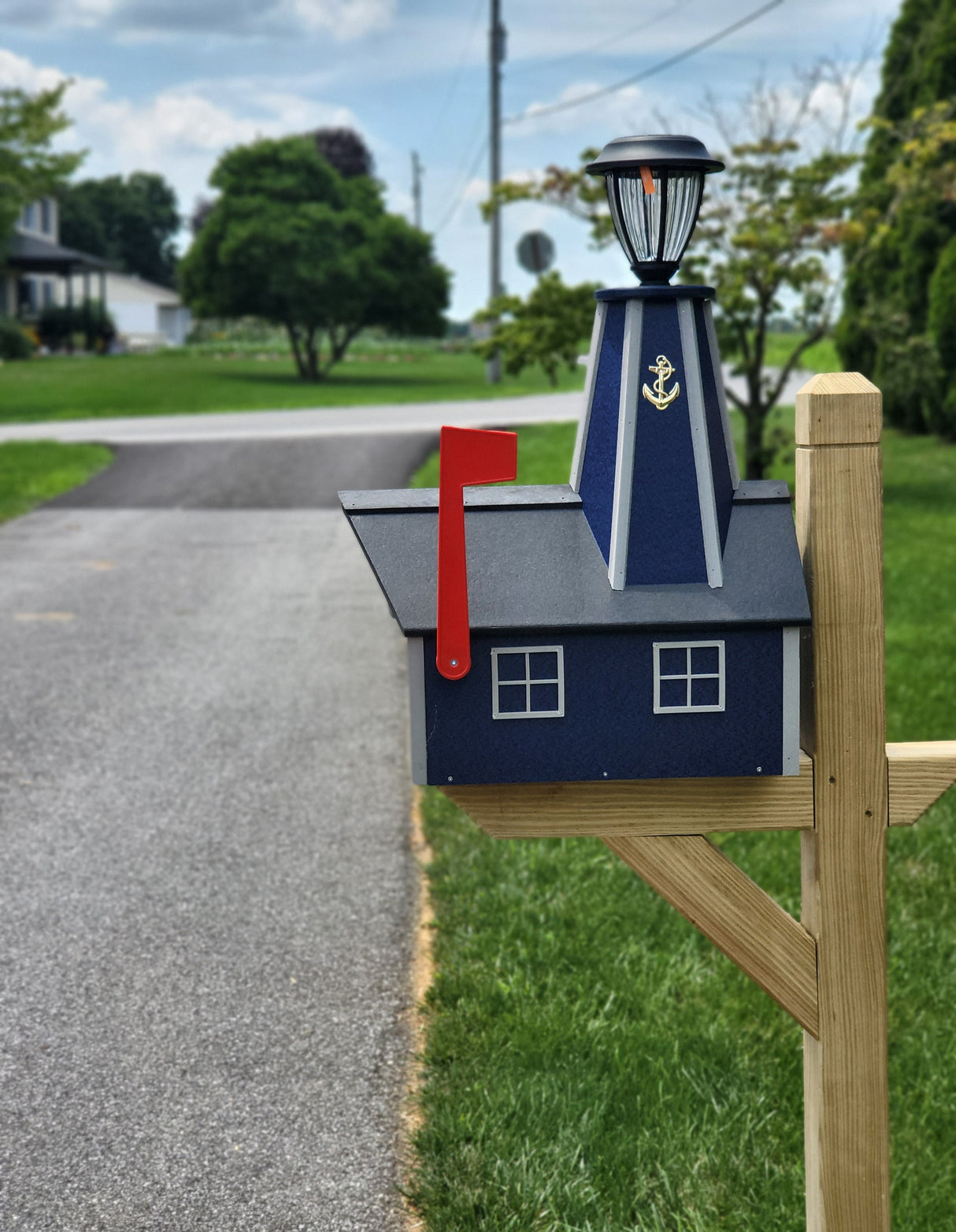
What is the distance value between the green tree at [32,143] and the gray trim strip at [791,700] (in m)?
21.8

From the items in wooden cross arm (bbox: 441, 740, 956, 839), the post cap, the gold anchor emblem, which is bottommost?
wooden cross arm (bbox: 441, 740, 956, 839)

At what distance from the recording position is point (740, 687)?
204 centimetres

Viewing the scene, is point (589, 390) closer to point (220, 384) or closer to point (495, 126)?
point (495, 126)

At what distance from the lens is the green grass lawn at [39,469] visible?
14.0 meters

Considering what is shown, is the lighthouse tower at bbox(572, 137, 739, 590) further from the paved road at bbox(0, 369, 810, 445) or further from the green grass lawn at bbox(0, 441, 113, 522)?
the paved road at bbox(0, 369, 810, 445)

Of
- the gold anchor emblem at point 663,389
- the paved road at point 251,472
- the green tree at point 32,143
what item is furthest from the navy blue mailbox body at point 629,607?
the green tree at point 32,143

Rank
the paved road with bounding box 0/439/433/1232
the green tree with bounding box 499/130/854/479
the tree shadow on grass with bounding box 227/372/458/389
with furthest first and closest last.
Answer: the tree shadow on grass with bounding box 227/372/458/389
the green tree with bounding box 499/130/854/479
the paved road with bounding box 0/439/433/1232

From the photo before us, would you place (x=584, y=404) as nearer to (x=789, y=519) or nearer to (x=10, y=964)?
(x=789, y=519)

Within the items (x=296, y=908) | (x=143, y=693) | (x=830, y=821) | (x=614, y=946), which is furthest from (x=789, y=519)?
(x=143, y=693)

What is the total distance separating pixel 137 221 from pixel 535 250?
67.3 metres

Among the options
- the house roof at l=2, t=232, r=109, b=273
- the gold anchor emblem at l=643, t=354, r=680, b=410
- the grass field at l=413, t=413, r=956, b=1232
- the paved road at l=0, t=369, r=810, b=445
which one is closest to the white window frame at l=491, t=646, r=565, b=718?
the gold anchor emblem at l=643, t=354, r=680, b=410

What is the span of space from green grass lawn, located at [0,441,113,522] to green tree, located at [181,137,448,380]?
15598 millimetres

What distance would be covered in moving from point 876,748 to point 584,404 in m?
0.72

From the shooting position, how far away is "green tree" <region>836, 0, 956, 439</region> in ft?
38.9
